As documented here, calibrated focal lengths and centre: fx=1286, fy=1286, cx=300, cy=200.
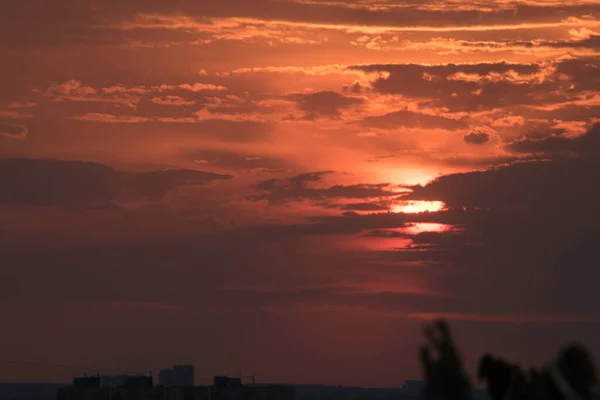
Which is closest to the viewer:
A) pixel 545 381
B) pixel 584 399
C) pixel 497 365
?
pixel 584 399

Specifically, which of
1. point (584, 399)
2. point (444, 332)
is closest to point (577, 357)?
point (584, 399)

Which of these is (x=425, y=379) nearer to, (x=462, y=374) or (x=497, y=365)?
(x=462, y=374)

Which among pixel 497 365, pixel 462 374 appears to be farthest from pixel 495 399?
pixel 462 374

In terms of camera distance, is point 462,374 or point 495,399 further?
point 495,399

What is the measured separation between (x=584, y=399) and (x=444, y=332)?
554 cm

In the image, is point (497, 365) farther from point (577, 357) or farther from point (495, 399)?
point (577, 357)

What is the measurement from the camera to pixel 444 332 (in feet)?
154

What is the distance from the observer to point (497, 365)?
50906mm

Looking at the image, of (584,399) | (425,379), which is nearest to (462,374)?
(425,379)

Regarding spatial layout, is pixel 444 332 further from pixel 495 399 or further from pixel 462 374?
pixel 495 399

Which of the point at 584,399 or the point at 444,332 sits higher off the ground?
the point at 444,332

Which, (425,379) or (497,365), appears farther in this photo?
(497,365)

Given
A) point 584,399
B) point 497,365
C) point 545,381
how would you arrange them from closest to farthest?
point 584,399
point 545,381
point 497,365

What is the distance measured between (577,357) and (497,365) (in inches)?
221
